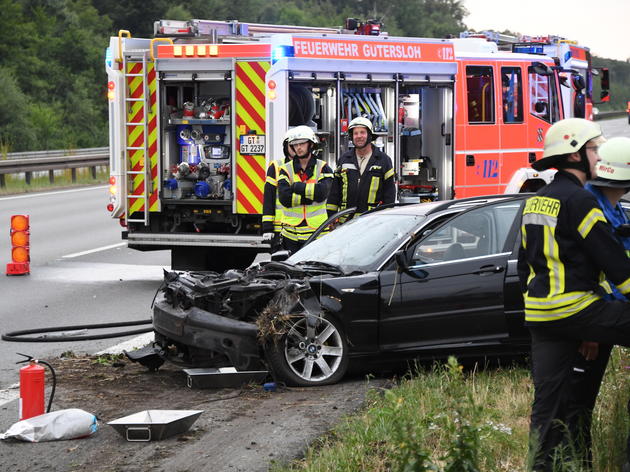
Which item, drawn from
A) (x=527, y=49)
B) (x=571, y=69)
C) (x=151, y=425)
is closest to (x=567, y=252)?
(x=151, y=425)

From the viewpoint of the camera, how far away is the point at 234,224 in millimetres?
13367

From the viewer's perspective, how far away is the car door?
7930mm

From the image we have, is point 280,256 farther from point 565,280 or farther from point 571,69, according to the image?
point 571,69

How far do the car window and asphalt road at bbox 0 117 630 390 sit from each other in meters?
3.00

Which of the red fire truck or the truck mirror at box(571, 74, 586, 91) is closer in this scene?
the red fire truck

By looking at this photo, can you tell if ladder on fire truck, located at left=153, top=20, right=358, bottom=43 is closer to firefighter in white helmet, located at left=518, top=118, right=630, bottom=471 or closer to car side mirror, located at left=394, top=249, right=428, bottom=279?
car side mirror, located at left=394, top=249, right=428, bottom=279

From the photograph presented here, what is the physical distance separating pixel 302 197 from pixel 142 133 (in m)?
4.07

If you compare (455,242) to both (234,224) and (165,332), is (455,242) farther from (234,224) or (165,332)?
(234,224)

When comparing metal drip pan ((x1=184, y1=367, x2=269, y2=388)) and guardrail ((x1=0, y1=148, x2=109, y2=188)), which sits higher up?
guardrail ((x1=0, y1=148, x2=109, y2=188))

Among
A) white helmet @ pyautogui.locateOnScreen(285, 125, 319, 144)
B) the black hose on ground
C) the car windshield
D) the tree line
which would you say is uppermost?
the tree line

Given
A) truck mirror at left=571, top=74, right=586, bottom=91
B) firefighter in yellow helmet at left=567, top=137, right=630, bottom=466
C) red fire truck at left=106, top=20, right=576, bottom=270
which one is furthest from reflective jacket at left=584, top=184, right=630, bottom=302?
truck mirror at left=571, top=74, right=586, bottom=91

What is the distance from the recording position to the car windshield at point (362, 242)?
8.22m

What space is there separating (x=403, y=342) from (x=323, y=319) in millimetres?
579

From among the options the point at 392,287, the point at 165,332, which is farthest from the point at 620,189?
the point at 165,332
